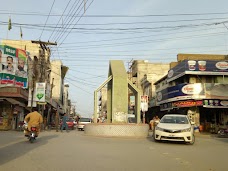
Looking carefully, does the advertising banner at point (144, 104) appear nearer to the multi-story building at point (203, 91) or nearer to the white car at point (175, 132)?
the white car at point (175, 132)

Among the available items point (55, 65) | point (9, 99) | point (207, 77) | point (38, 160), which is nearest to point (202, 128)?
point (207, 77)

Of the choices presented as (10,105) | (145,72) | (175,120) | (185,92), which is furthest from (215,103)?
(145,72)

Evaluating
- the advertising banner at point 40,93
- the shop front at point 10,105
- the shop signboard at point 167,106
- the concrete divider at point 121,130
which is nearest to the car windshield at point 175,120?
the concrete divider at point 121,130

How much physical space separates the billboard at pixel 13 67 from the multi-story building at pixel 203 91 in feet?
58.4

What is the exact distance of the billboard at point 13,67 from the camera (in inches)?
1213

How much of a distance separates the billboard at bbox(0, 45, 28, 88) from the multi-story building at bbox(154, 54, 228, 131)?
17.8 meters

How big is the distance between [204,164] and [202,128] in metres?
25.3

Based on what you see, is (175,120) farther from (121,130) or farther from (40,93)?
(40,93)

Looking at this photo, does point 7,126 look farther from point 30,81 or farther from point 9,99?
point 30,81

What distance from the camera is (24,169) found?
6.61 m

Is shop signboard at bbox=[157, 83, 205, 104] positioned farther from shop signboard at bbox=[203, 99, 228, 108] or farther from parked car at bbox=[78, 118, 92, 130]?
parked car at bbox=[78, 118, 92, 130]

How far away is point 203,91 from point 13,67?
21192mm

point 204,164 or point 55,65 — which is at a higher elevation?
point 55,65

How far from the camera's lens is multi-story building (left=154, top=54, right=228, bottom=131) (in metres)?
30.8
